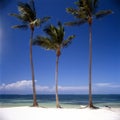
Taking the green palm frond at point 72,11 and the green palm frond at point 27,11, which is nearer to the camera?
the green palm frond at point 72,11

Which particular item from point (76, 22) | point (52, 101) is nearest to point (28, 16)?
point (76, 22)

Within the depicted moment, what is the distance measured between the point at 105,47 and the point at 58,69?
66.4 inches

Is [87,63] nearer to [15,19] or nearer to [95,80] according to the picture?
[95,80]

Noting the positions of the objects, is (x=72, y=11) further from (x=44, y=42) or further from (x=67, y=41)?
(x=44, y=42)

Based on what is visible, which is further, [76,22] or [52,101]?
[52,101]

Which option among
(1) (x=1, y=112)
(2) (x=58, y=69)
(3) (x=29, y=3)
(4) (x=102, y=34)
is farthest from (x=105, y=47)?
(1) (x=1, y=112)

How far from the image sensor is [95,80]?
906cm

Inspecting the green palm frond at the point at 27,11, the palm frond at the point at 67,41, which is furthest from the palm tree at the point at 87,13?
the green palm frond at the point at 27,11

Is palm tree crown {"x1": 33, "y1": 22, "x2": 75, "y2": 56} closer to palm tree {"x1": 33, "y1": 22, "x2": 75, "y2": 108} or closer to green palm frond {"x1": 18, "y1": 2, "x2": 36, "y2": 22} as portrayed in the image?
palm tree {"x1": 33, "y1": 22, "x2": 75, "y2": 108}

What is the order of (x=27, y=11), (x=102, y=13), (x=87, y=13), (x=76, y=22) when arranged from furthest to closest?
1. (x=27, y=11)
2. (x=87, y=13)
3. (x=76, y=22)
4. (x=102, y=13)

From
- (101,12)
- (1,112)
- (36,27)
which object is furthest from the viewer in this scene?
(36,27)

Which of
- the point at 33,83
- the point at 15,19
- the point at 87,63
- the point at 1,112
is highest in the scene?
the point at 15,19

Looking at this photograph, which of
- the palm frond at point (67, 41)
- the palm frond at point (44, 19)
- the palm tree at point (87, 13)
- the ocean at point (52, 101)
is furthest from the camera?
the ocean at point (52, 101)

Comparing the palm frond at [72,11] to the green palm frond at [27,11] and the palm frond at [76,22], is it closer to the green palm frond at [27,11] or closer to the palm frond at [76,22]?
the palm frond at [76,22]
